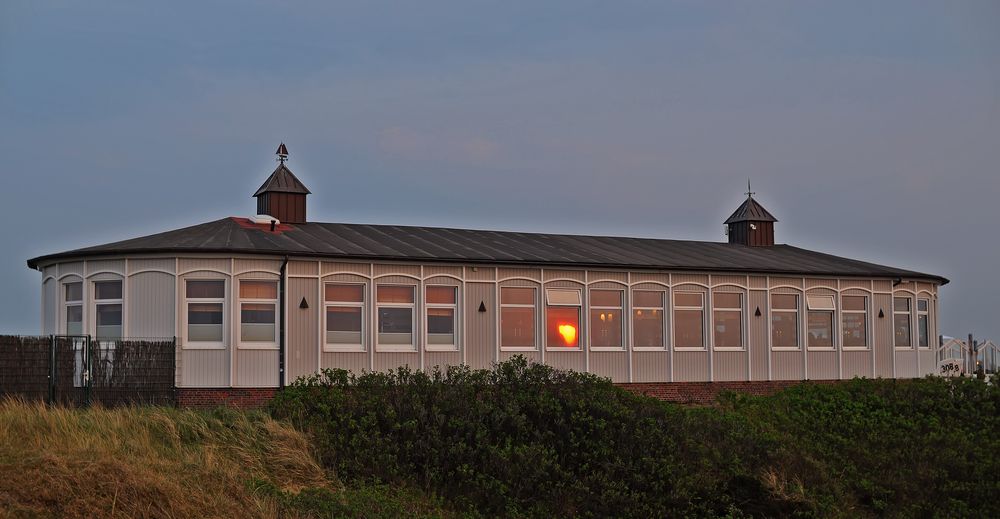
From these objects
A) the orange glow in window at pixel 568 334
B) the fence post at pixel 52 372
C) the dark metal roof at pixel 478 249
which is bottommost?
the fence post at pixel 52 372

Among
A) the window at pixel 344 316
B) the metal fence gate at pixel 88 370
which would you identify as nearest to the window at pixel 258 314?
the window at pixel 344 316

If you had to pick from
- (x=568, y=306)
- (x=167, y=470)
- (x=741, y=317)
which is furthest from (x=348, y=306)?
(x=167, y=470)

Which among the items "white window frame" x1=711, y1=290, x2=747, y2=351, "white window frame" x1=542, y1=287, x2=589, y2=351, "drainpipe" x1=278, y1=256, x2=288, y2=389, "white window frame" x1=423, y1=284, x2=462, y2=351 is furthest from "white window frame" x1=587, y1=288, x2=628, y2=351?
"drainpipe" x1=278, y1=256, x2=288, y2=389

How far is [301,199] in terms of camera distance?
94.3 ft

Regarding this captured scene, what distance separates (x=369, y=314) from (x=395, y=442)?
29.5ft

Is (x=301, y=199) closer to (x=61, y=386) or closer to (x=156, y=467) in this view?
(x=61, y=386)

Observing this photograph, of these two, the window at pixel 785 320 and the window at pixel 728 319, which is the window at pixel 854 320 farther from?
the window at pixel 728 319

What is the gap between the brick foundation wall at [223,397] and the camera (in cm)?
2234

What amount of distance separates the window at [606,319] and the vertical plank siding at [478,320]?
0.20 m

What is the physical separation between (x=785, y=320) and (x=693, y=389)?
370cm

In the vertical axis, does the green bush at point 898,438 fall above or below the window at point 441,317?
below

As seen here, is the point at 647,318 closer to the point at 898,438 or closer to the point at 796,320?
the point at 796,320

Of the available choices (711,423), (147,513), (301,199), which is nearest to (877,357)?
(711,423)

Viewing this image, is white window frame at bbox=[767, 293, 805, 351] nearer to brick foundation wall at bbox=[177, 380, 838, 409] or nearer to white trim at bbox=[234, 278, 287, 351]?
brick foundation wall at bbox=[177, 380, 838, 409]
